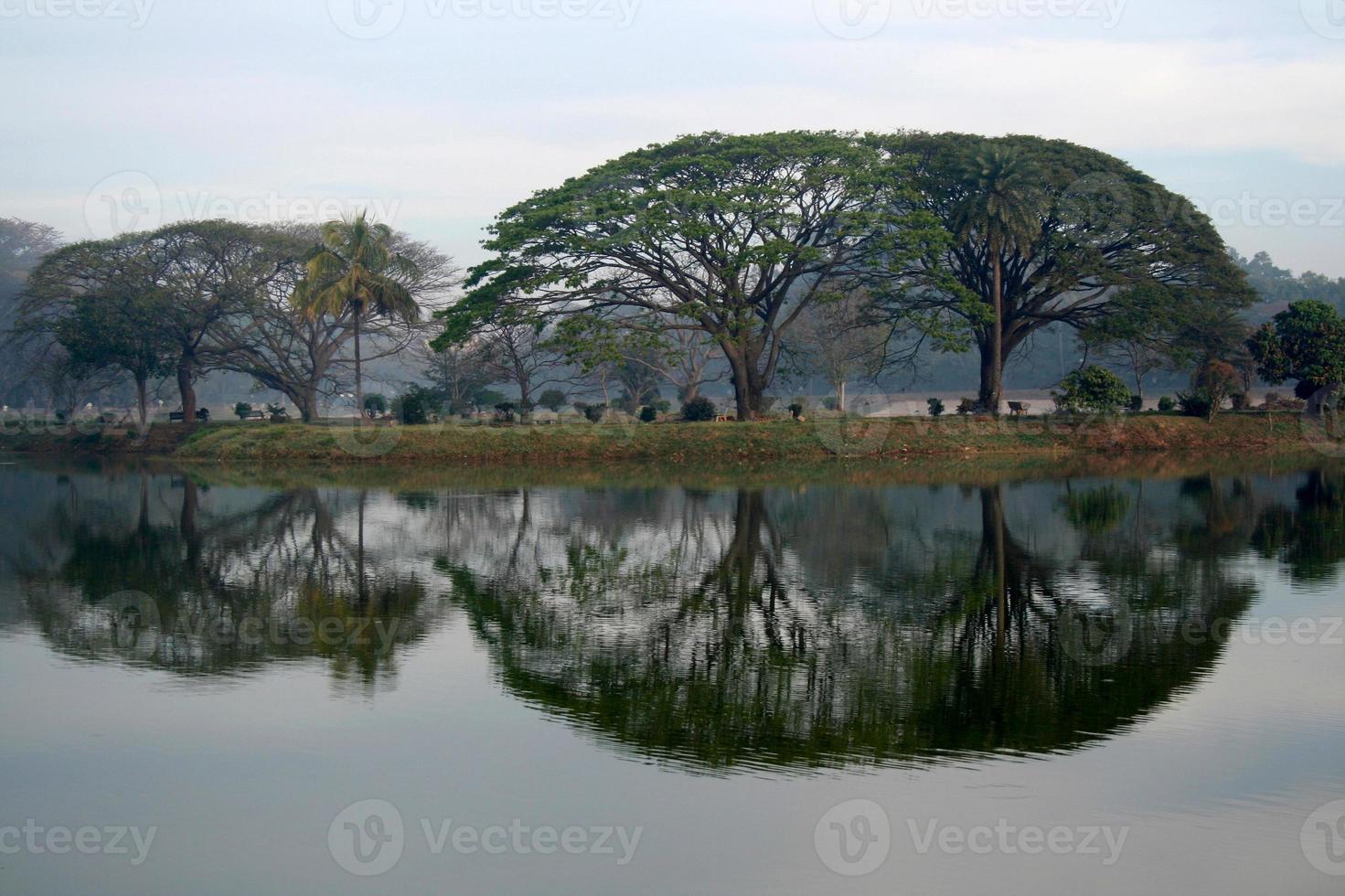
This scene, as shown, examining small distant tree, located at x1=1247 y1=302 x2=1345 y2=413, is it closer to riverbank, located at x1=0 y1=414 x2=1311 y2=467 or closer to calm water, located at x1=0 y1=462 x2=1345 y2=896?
riverbank, located at x1=0 y1=414 x2=1311 y2=467

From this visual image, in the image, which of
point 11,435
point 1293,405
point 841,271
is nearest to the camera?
point 841,271

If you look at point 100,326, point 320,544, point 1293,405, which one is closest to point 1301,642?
point 320,544

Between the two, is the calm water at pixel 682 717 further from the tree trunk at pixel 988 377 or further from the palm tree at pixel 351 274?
the tree trunk at pixel 988 377

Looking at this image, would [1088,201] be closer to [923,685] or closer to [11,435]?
[923,685]

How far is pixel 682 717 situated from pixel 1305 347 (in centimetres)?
4964

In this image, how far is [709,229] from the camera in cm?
4519

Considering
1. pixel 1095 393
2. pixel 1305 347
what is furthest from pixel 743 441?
pixel 1305 347

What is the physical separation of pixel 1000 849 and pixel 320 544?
56.3 ft

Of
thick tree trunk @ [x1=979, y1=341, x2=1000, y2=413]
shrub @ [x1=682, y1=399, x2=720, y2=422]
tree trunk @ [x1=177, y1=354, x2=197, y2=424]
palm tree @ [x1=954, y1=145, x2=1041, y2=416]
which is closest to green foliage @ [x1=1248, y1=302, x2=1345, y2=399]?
thick tree trunk @ [x1=979, y1=341, x2=1000, y2=413]

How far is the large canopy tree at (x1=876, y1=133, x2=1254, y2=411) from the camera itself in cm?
4966

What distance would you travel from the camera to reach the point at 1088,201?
51.1 meters

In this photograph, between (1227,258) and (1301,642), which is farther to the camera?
(1227,258)

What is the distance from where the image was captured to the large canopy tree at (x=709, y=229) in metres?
46.2

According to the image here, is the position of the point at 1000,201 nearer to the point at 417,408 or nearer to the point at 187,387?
the point at 417,408
